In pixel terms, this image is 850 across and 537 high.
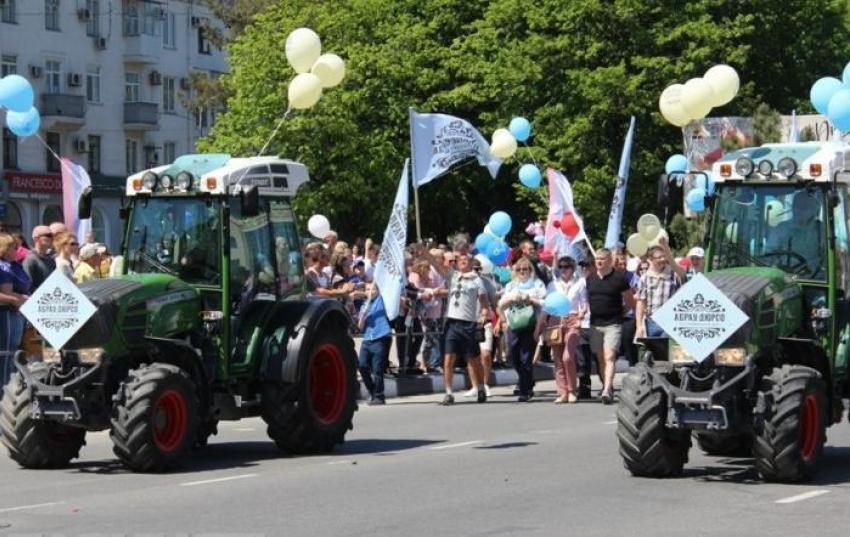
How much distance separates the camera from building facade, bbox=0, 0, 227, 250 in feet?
209

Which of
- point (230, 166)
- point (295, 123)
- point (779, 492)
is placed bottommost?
point (779, 492)

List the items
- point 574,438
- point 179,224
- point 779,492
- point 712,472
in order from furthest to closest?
point 574,438 → point 179,224 → point 712,472 → point 779,492

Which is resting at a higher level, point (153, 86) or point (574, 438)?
point (153, 86)

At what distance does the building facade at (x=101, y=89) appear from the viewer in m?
63.6

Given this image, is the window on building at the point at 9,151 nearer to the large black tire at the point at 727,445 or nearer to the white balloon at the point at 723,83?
the white balloon at the point at 723,83

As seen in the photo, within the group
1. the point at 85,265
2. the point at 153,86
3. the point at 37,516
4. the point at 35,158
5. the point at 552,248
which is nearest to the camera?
the point at 37,516

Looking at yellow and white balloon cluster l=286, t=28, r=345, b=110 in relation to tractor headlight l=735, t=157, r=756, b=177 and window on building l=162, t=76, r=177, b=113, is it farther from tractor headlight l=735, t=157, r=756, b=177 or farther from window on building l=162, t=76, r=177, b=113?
window on building l=162, t=76, r=177, b=113

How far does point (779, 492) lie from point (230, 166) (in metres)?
5.57

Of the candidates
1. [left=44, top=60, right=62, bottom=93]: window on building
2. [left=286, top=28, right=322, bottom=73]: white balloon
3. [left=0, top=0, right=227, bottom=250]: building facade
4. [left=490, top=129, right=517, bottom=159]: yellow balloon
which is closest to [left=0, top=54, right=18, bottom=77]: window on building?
[left=0, top=0, right=227, bottom=250]: building facade

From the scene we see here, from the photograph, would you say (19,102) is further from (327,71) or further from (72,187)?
(72,187)

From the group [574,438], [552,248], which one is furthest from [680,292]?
[552,248]

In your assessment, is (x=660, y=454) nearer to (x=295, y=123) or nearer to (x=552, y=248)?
(x=552, y=248)

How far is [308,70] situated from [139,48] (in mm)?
52160

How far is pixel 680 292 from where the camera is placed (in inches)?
526
